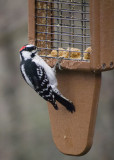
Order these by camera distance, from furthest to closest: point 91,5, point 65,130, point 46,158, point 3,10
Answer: point 46,158 < point 3,10 < point 65,130 < point 91,5

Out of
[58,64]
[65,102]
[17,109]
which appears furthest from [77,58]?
[17,109]

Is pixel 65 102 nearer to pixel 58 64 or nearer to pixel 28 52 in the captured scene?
pixel 58 64

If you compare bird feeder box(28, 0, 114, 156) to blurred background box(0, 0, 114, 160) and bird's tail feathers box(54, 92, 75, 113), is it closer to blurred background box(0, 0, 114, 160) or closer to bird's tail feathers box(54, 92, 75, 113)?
bird's tail feathers box(54, 92, 75, 113)

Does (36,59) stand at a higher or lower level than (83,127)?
higher

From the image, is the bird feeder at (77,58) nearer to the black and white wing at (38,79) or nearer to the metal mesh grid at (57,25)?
the metal mesh grid at (57,25)

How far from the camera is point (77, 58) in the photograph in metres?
4.75

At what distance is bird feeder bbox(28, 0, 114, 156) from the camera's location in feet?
14.2

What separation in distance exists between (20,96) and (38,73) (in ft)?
12.7

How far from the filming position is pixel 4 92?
29.1 feet

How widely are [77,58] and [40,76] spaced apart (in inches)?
15.9

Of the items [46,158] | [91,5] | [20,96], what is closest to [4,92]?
[20,96]

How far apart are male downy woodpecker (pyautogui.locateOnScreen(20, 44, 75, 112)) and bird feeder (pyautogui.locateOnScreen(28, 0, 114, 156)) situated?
56 mm

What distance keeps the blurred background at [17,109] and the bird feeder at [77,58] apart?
2852mm

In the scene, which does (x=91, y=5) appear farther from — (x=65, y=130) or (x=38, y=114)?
(x=38, y=114)
